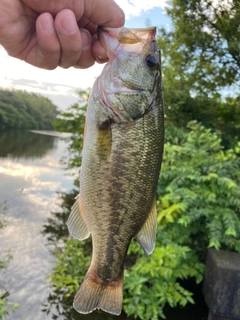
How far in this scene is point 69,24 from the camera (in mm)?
1711

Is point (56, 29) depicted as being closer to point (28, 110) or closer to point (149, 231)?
point (149, 231)

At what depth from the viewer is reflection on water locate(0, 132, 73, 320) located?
5887 mm

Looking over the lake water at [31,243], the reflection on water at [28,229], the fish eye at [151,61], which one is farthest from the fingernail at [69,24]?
the reflection on water at [28,229]

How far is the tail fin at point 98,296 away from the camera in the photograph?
190cm

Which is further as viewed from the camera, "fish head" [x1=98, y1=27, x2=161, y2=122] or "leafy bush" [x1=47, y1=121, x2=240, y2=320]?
"leafy bush" [x1=47, y1=121, x2=240, y2=320]

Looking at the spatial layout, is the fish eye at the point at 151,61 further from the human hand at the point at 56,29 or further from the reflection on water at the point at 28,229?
the reflection on water at the point at 28,229

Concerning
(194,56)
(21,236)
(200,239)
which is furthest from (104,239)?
(194,56)

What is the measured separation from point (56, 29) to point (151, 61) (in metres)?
0.48

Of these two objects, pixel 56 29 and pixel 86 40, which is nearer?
pixel 56 29

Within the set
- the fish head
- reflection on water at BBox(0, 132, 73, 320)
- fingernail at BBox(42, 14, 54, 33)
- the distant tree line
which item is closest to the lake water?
reflection on water at BBox(0, 132, 73, 320)

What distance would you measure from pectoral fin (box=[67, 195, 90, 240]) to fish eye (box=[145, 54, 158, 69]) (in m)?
0.75

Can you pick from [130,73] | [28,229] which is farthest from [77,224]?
[28,229]

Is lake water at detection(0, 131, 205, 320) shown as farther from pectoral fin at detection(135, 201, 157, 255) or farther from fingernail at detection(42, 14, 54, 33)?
fingernail at detection(42, 14, 54, 33)

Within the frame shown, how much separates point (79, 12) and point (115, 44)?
224mm
